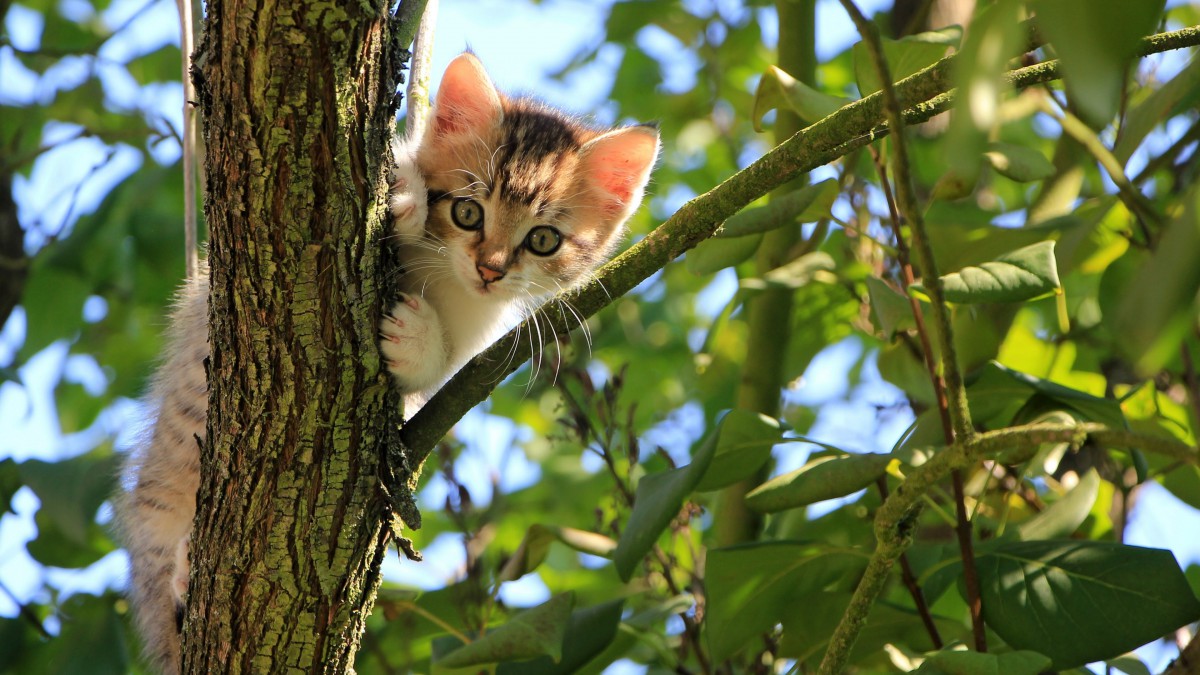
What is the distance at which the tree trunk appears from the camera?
1342 mm

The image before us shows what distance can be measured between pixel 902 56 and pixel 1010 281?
1.62ft

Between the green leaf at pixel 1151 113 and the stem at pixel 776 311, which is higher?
the stem at pixel 776 311

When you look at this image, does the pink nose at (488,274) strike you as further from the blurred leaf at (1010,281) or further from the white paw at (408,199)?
the blurred leaf at (1010,281)

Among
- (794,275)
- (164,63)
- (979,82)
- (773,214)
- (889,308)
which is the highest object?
(164,63)

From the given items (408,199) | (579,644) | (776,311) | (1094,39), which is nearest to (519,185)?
(408,199)

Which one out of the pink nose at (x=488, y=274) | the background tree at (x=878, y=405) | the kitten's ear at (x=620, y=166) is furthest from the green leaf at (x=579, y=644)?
the kitten's ear at (x=620, y=166)

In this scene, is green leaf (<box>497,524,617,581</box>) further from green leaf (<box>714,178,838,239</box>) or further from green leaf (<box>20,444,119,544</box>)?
green leaf (<box>20,444,119,544</box>)

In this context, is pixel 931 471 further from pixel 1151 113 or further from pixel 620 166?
pixel 620 166

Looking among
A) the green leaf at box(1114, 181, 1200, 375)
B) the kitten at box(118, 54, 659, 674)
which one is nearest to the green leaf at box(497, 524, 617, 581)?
the kitten at box(118, 54, 659, 674)

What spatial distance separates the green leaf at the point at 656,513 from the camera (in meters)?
1.68

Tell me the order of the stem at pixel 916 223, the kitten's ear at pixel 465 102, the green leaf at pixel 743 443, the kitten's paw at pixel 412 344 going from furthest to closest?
the kitten's ear at pixel 465 102
the green leaf at pixel 743 443
the kitten's paw at pixel 412 344
the stem at pixel 916 223

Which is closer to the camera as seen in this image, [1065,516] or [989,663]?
[989,663]

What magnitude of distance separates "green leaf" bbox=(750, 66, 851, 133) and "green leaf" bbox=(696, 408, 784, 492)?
532 millimetres

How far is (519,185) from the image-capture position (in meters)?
2.56
